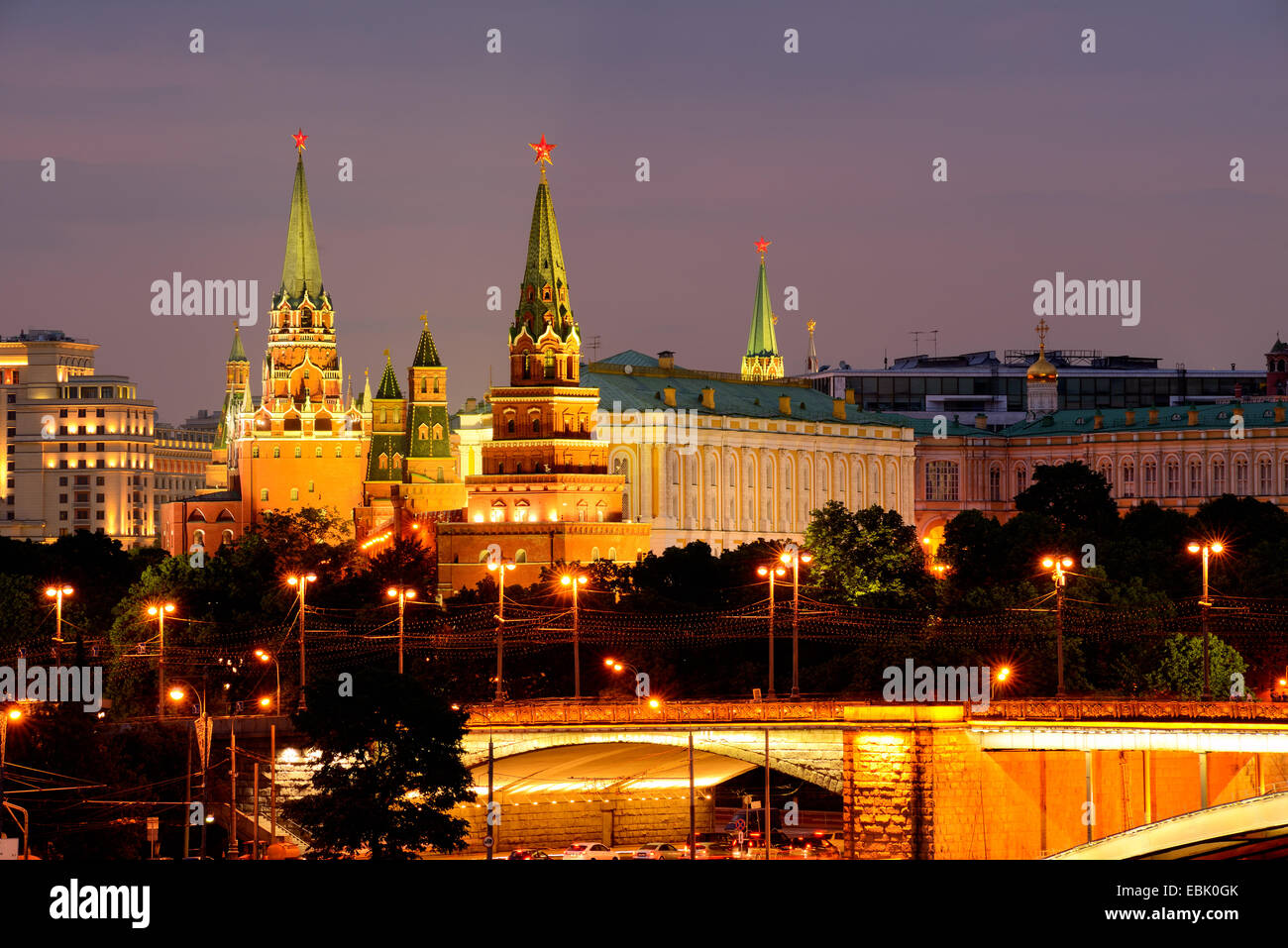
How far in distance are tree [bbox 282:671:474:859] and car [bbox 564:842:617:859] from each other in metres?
8.03

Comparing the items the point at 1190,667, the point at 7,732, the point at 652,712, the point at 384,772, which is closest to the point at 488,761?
the point at 384,772

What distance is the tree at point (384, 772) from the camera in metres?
105

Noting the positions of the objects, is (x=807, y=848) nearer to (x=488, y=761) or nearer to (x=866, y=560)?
(x=488, y=761)

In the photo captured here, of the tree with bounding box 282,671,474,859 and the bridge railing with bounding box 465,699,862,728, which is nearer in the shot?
the tree with bounding box 282,671,474,859

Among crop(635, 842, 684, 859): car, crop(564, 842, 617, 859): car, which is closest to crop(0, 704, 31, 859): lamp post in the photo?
crop(564, 842, 617, 859): car

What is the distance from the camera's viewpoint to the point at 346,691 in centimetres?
10975

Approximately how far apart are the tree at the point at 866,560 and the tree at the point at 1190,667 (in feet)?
92.9

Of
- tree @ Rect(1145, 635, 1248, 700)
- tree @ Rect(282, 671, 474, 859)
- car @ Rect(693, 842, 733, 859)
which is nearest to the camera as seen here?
tree @ Rect(282, 671, 474, 859)

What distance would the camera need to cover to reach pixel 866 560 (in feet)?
619

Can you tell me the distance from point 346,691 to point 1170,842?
32288 mm

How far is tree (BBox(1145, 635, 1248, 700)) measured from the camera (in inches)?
5615

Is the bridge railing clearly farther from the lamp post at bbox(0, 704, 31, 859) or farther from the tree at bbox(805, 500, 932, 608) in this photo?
the tree at bbox(805, 500, 932, 608)

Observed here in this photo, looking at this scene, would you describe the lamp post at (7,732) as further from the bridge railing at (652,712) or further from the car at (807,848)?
the car at (807,848)
